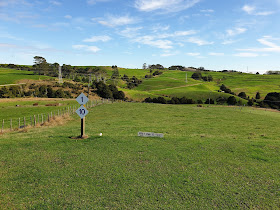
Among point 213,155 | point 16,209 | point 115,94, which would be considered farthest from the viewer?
point 115,94

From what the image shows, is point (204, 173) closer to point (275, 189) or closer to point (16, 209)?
point (275, 189)

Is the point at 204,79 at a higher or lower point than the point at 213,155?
higher

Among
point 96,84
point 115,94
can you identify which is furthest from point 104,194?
point 96,84

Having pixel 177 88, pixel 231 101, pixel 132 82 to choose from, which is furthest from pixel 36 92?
pixel 231 101

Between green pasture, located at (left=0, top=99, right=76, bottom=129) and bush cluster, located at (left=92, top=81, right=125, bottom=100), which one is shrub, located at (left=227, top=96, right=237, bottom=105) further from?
green pasture, located at (left=0, top=99, right=76, bottom=129)

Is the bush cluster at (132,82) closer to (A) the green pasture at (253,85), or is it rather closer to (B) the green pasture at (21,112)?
(A) the green pasture at (253,85)

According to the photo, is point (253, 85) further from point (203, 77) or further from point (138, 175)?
point (138, 175)

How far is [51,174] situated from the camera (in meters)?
9.27

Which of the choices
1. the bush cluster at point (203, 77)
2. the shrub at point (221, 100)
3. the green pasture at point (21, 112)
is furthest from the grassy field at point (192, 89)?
the green pasture at point (21, 112)

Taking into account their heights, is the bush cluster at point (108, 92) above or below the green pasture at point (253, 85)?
below

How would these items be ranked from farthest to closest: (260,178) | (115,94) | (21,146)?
(115,94) → (21,146) → (260,178)

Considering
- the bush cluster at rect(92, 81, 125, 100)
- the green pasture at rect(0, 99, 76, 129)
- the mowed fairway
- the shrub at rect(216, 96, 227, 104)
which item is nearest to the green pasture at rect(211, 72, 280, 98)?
the shrub at rect(216, 96, 227, 104)

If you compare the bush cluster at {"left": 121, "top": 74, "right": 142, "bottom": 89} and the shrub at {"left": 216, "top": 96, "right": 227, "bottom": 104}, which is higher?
the bush cluster at {"left": 121, "top": 74, "right": 142, "bottom": 89}

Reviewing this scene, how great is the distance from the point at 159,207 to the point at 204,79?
181723mm
